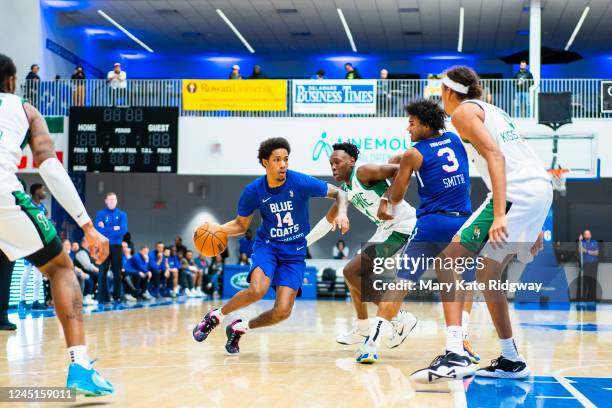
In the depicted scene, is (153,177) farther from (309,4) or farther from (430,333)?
(430,333)

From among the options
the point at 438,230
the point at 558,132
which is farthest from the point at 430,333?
the point at 558,132

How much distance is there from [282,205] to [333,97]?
48.3ft

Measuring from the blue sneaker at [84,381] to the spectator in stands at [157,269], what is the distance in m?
15.3

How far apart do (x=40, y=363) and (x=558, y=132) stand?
53.3ft

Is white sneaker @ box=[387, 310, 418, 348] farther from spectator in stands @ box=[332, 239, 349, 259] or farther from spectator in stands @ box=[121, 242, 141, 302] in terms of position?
spectator in stands @ box=[332, 239, 349, 259]

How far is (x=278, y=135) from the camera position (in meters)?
21.2

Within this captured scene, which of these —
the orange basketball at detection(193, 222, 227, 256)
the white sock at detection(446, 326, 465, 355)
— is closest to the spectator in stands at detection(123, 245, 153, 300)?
the orange basketball at detection(193, 222, 227, 256)

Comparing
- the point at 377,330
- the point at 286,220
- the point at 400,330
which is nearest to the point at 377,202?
the point at 286,220

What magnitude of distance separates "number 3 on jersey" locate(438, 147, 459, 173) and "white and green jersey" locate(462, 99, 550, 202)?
673 millimetres

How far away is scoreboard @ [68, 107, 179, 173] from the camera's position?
20312mm

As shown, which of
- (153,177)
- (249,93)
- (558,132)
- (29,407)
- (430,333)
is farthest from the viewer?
(153,177)

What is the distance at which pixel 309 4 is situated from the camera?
24688 mm

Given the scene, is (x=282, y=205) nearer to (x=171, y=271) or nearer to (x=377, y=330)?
(x=377, y=330)

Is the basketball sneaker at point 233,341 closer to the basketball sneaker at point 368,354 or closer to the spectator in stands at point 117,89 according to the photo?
the basketball sneaker at point 368,354
